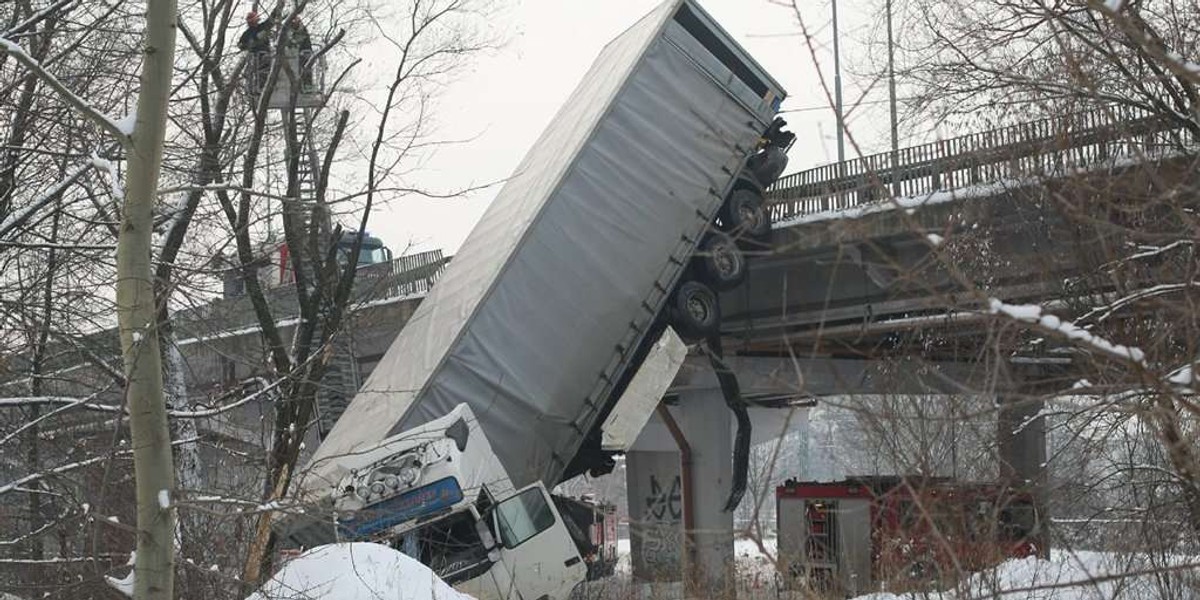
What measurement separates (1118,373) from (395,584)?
443 centimetres

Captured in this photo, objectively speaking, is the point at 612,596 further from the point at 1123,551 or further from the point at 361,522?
the point at 1123,551

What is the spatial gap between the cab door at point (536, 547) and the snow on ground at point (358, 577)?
5.92 metres

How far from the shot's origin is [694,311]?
59.5 feet

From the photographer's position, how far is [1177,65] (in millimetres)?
2953

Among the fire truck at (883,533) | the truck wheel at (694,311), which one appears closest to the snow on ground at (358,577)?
the fire truck at (883,533)

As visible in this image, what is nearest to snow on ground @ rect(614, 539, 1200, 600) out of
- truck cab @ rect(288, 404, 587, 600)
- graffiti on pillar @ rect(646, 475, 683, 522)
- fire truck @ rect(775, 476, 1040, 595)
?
fire truck @ rect(775, 476, 1040, 595)

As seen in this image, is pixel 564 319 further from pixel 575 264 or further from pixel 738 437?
pixel 738 437

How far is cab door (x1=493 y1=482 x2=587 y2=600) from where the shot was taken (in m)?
14.7

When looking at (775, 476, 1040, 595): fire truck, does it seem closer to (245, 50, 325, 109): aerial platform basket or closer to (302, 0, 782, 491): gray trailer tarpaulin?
(302, 0, 782, 491): gray trailer tarpaulin

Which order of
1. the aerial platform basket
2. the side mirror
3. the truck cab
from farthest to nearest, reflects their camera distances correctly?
1. the aerial platform basket
2. the side mirror
3. the truck cab

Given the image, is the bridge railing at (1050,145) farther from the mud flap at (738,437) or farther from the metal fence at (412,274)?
the metal fence at (412,274)

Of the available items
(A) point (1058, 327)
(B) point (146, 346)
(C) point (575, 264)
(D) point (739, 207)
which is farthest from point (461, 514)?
(A) point (1058, 327)

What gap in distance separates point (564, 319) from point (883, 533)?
5.34 m

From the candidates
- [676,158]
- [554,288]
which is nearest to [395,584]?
[554,288]
